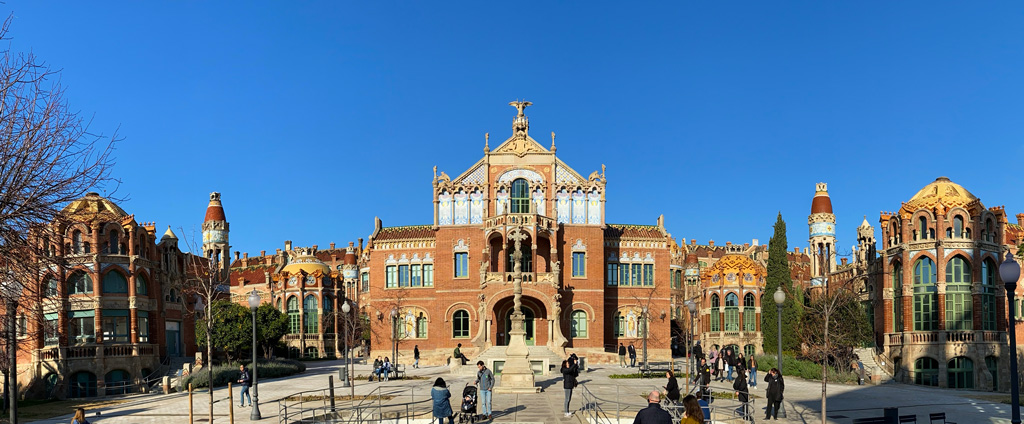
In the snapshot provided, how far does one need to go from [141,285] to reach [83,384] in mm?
6078

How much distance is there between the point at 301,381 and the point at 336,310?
119 ft

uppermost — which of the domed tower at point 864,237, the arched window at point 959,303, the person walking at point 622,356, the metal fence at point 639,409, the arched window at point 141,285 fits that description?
the domed tower at point 864,237

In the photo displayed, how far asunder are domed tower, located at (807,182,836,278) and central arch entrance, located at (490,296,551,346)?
38506mm

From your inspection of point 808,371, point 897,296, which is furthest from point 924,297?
point 808,371

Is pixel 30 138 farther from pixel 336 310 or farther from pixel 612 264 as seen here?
pixel 336 310

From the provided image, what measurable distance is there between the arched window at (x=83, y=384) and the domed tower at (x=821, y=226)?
2648 inches

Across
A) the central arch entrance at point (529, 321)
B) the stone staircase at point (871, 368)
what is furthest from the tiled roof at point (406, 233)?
the stone staircase at point (871, 368)

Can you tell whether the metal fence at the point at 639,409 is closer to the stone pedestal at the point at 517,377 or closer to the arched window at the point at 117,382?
the stone pedestal at the point at 517,377

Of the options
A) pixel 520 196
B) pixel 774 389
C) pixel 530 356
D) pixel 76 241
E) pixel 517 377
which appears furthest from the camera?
pixel 520 196

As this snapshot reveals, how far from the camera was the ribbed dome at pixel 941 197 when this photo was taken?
4425cm

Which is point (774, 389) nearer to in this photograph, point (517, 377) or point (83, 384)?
point (517, 377)

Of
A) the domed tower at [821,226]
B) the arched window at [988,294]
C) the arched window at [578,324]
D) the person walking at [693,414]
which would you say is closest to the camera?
the person walking at [693,414]

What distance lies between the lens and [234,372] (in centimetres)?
4541

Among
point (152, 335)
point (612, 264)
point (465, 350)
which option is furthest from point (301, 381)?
point (612, 264)
